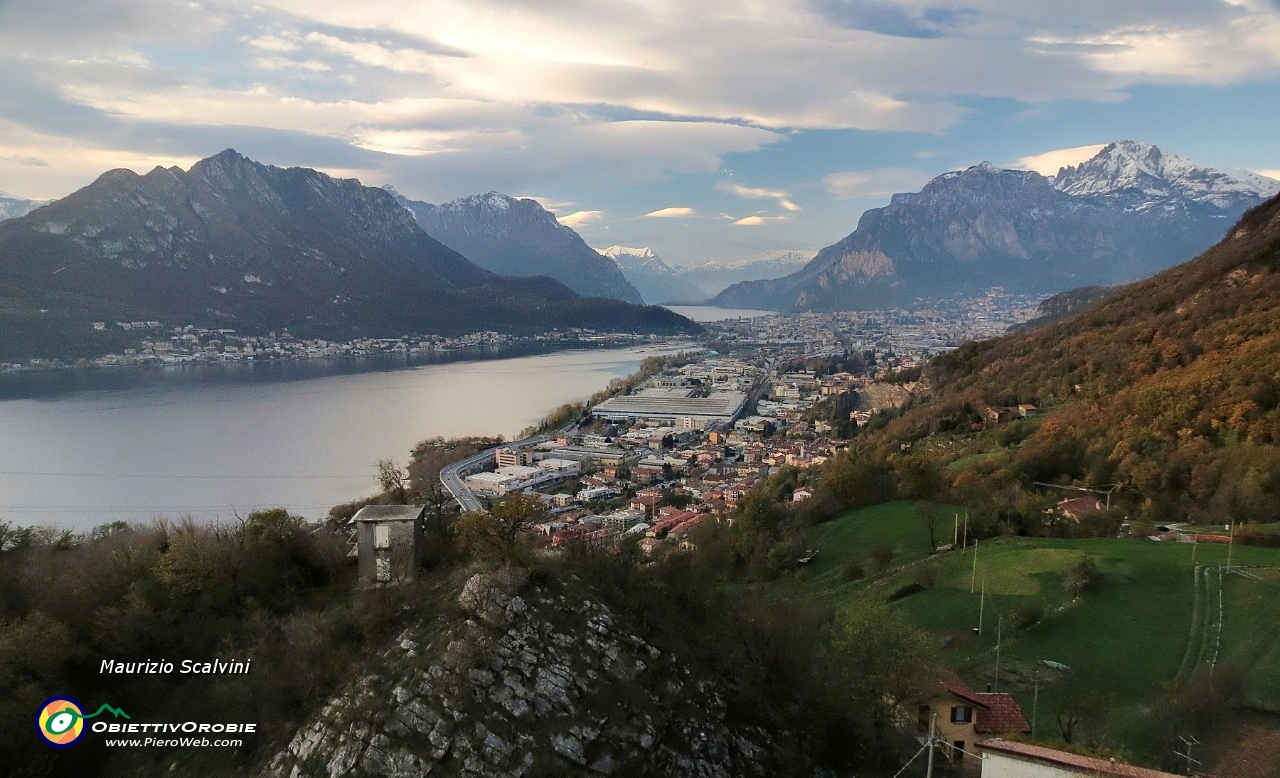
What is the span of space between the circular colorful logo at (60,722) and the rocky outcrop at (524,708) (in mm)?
1301

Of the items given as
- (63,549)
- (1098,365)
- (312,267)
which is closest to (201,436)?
(63,549)

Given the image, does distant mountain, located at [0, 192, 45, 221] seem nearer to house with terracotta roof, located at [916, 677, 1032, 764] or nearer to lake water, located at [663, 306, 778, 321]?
lake water, located at [663, 306, 778, 321]

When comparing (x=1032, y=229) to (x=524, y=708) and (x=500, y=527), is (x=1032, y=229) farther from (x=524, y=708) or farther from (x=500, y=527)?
(x=524, y=708)

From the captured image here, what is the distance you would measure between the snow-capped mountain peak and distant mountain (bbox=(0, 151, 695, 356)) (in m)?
117

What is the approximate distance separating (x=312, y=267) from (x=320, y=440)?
7019cm

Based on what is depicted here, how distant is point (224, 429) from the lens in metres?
31.7

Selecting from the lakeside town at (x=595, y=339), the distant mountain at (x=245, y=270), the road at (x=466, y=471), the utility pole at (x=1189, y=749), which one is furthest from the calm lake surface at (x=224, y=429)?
the utility pole at (x=1189, y=749)

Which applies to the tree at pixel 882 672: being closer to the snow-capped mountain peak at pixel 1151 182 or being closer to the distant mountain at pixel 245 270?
the distant mountain at pixel 245 270

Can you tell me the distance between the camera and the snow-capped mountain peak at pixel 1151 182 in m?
148

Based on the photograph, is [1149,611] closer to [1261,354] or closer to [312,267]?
[1261,354]

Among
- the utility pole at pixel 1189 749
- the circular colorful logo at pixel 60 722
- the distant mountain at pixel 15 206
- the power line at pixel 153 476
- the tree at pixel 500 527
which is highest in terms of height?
the distant mountain at pixel 15 206

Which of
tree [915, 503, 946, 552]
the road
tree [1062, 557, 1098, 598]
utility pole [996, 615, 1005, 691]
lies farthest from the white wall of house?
the road

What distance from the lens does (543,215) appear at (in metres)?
193

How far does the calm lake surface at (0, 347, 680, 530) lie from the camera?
72.8ft
